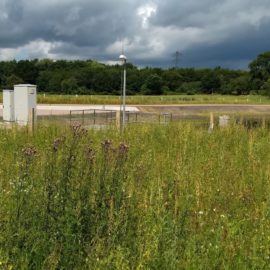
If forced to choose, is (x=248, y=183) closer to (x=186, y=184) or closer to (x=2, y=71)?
(x=186, y=184)

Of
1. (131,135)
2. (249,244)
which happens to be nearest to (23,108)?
(131,135)

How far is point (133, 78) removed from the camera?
387ft

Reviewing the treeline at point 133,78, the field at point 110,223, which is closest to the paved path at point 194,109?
the treeline at point 133,78

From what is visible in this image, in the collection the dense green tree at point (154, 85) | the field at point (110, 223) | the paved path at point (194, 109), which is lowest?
the paved path at point (194, 109)

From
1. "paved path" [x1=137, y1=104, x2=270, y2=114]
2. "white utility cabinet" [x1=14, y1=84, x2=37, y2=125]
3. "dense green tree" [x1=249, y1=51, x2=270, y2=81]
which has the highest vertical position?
"dense green tree" [x1=249, y1=51, x2=270, y2=81]

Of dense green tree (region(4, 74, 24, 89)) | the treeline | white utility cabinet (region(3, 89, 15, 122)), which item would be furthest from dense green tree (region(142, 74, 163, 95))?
white utility cabinet (region(3, 89, 15, 122))

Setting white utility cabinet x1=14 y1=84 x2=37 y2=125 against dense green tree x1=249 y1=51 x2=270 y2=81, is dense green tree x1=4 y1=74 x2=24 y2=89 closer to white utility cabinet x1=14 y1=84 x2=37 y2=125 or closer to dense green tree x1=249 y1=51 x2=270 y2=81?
dense green tree x1=249 y1=51 x2=270 y2=81

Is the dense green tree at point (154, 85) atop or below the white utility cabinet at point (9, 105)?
atop

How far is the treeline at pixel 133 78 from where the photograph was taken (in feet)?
370

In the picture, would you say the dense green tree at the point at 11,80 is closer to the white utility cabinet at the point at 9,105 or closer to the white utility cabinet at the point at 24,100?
the white utility cabinet at the point at 9,105

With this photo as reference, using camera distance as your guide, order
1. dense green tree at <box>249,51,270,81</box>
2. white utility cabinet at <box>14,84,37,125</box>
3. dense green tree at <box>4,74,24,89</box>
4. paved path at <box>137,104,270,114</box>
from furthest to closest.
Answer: dense green tree at <box>249,51,270,81</box> → dense green tree at <box>4,74,24,89</box> → paved path at <box>137,104,270,114</box> → white utility cabinet at <box>14,84,37,125</box>

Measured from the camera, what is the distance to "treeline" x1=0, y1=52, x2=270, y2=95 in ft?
370

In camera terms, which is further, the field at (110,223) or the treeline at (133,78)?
the treeline at (133,78)

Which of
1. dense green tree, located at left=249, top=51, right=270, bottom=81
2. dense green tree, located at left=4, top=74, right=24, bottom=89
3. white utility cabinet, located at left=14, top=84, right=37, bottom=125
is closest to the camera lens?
white utility cabinet, located at left=14, top=84, right=37, bottom=125
